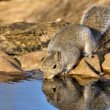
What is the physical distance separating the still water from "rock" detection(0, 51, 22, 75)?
2.80 feet

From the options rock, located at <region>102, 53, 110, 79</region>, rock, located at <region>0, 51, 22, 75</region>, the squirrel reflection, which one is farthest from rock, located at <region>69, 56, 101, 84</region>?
rock, located at <region>0, 51, 22, 75</region>

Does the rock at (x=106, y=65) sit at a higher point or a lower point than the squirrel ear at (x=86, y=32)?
lower

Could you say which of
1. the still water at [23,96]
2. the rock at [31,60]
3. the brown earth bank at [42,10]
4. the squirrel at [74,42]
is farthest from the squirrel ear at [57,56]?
the brown earth bank at [42,10]

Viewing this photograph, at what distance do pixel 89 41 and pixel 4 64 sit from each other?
1590 mm

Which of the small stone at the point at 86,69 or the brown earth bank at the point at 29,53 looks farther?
the brown earth bank at the point at 29,53

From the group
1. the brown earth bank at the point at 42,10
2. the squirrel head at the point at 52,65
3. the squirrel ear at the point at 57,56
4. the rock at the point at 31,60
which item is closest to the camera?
the squirrel head at the point at 52,65

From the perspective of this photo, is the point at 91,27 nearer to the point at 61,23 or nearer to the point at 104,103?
the point at 61,23

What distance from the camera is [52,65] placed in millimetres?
9617

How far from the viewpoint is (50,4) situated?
565 inches

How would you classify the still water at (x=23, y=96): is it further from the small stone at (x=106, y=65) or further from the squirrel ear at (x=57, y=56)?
the small stone at (x=106, y=65)

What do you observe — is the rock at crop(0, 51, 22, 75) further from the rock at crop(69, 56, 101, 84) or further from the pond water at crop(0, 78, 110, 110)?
the rock at crop(69, 56, 101, 84)

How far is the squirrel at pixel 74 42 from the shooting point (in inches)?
380

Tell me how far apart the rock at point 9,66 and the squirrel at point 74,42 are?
27.5 inches

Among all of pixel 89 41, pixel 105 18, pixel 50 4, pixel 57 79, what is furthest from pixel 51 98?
pixel 50 4
